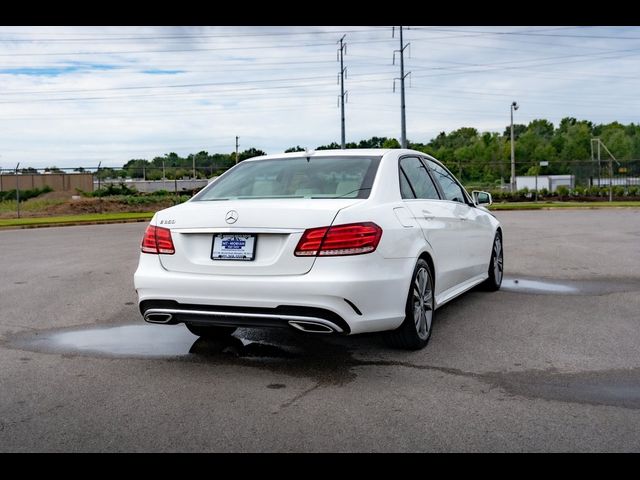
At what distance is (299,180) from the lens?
5.94 m

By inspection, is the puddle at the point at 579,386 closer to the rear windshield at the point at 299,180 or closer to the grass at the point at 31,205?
the rear windshield at the point at 299,180

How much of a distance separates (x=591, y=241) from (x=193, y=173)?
24971 millimetres

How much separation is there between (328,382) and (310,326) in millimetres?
403

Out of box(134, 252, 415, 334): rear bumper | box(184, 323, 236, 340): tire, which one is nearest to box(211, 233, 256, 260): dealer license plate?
box(134, 252, 415, 334): rear bumper

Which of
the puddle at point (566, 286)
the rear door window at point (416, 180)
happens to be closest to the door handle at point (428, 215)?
the rear door window at point (416, 180)

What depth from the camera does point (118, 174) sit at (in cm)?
3509

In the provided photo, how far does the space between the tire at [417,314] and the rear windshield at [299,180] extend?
0.84m

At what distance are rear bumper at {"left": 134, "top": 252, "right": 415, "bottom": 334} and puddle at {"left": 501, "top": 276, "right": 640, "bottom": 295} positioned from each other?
3.99m

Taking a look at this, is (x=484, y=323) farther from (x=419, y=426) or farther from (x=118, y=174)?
(x=118, y=174)

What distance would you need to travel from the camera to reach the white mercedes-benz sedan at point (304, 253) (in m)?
5.00

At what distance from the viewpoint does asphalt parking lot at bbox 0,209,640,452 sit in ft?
12.8

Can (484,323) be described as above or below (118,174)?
below

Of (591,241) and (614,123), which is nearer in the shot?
(591,241)
